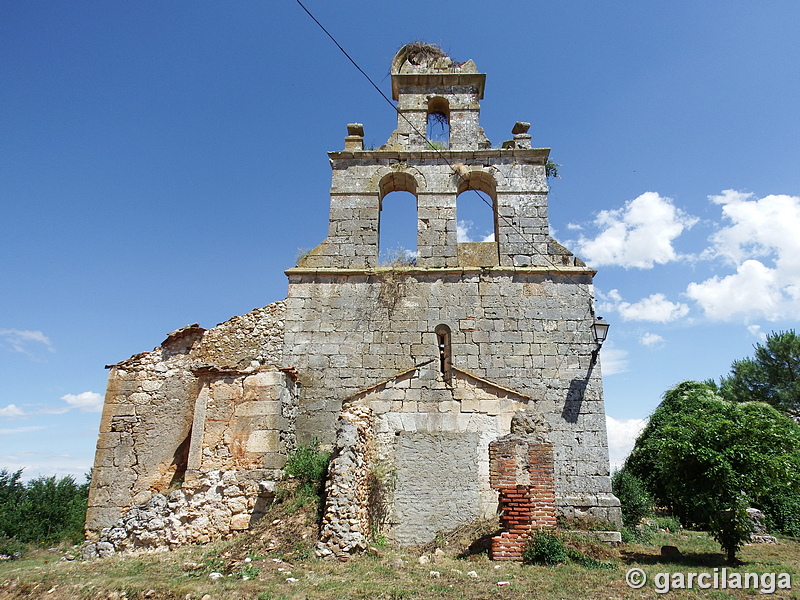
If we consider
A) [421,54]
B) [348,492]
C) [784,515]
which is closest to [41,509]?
[348,492]

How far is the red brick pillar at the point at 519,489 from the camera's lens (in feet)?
25.4

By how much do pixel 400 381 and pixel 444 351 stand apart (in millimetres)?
1314

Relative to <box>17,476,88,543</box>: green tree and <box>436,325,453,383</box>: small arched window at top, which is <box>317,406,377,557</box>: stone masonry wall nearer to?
<box>436,325,453,383</box>: small arched window at top

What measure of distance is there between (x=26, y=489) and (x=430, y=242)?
812 inches

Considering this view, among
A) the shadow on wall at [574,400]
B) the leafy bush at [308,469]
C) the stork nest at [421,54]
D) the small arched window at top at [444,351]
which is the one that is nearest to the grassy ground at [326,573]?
the leafy bush at [308,469]

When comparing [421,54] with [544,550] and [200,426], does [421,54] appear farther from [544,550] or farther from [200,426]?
[544,550]

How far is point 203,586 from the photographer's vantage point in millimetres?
6328

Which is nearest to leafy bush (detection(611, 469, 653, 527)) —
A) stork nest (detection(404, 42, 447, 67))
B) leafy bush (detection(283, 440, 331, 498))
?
leafy bush (detection(283, 440, 331, 498))

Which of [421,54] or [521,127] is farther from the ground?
[421,54]

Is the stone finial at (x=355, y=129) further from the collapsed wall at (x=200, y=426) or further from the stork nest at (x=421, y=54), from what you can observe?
the collapsed wall at (x=200, y=426)

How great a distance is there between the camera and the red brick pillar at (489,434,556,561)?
7.74 m

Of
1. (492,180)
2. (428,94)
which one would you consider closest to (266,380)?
(492,180)

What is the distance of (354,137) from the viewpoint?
40.2 feet

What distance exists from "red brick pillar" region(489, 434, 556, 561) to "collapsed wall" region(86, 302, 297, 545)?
4092mm
